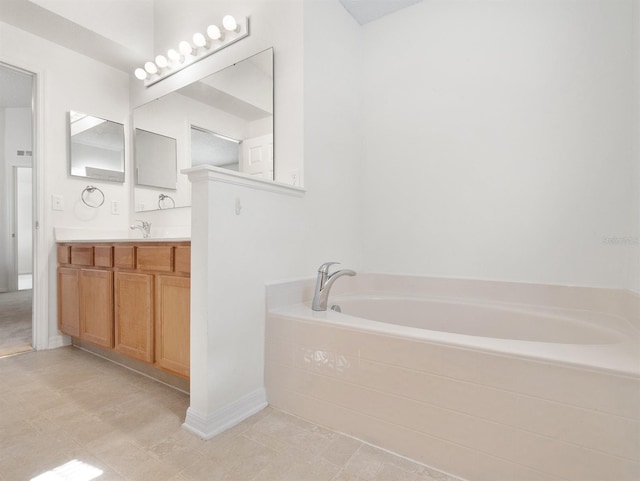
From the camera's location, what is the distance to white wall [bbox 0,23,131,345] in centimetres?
242

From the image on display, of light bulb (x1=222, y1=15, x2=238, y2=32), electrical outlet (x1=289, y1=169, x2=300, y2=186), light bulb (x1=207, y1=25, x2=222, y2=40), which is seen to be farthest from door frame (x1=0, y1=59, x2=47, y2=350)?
electrical outlet (x1=289, y1=169, x2=300, y2=186)

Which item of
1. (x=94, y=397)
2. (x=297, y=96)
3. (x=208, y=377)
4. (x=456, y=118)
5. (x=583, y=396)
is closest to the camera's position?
(x=583, y=396)

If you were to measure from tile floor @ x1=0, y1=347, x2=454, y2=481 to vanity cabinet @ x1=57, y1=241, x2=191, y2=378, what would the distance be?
0.81 feet

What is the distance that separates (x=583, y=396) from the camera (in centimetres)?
94

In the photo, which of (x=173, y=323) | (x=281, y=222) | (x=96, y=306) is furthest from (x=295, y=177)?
(x=96, y=306)

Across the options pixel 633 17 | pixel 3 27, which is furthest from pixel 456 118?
pixel 3 27

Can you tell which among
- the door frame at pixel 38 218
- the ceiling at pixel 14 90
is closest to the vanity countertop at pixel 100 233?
the door frame at pixel 38 218

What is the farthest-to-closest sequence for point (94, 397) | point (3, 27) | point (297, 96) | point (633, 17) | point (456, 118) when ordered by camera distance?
1. point (3, 27)
2. point (456, 118)
3. point (297, 96)
4. point (94, 397)
5. point (633, 17)

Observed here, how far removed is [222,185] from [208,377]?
2.70ft

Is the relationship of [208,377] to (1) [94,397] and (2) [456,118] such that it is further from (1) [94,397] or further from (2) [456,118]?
(2) [456,118]

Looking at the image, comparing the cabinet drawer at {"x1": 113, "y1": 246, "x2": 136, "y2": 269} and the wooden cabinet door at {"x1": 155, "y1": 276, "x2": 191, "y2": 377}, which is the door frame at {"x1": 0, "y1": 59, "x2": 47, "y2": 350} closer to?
the cabinet drawer at {"x1": 113, "y1": 246, "x2": 136, "y2": 269}

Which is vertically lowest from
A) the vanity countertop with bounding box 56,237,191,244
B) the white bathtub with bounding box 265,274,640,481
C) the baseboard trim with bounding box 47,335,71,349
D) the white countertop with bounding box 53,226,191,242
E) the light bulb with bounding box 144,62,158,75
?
the baseboard trim with bounding box 47,335,71,349

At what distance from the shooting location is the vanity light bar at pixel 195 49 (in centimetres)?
215

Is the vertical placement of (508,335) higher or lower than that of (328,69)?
lower
